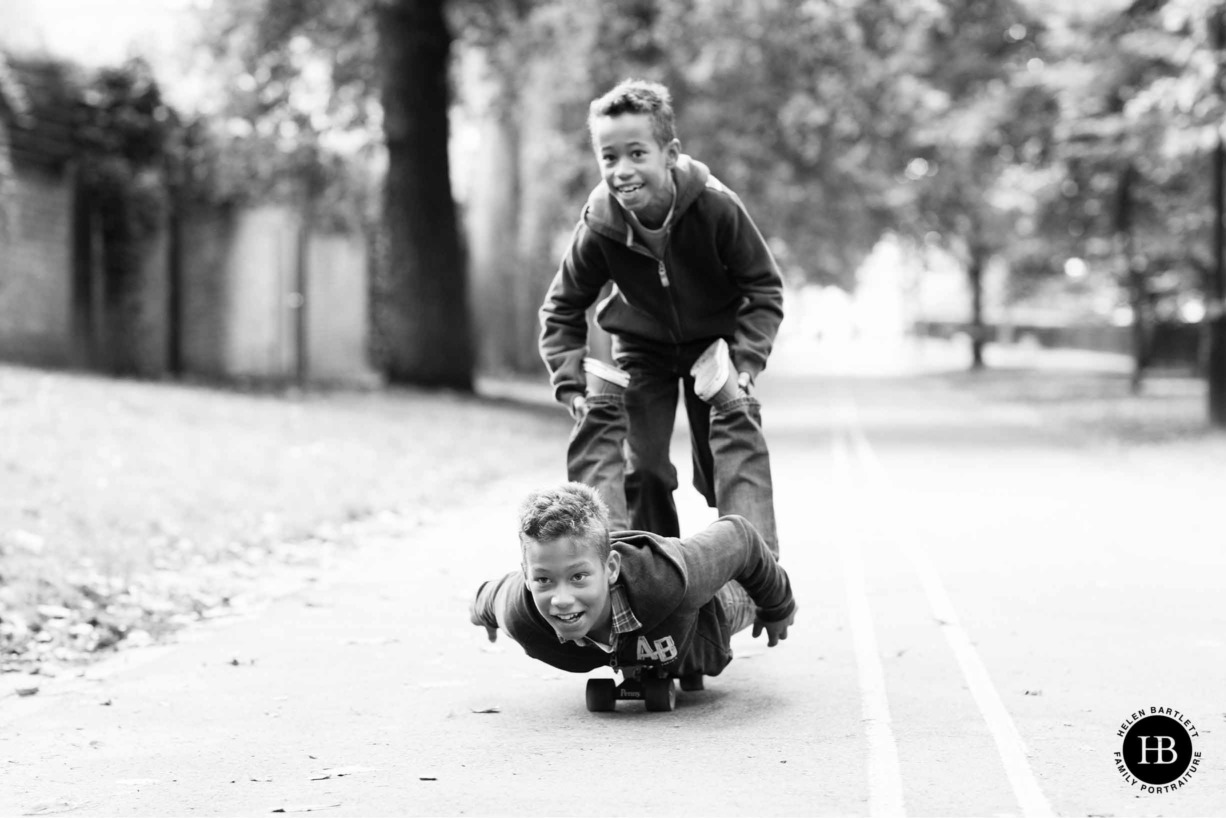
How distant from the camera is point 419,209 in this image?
21.7m

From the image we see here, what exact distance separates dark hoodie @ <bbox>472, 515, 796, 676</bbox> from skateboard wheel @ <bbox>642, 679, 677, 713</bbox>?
0.06 metres

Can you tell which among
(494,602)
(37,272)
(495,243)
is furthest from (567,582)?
(495,243)

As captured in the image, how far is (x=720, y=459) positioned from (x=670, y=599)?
1.01 m

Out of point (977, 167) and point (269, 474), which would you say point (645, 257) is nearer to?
point (269, 474)

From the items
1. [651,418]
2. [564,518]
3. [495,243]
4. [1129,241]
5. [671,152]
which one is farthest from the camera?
[495,243]

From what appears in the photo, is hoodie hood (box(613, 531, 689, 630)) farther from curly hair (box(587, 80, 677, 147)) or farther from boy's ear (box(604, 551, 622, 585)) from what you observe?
curly hair (box(587, 80, 677, 147))

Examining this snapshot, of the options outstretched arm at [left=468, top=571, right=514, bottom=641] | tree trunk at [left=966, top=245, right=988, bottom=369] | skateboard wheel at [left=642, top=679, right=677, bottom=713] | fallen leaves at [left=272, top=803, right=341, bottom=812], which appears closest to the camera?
fallen leaves at [left=272, top=803, right=341, bottom=812]

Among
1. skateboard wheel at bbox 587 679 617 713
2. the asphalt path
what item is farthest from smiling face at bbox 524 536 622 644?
skateboard wheel at bbox 587 679 617 713

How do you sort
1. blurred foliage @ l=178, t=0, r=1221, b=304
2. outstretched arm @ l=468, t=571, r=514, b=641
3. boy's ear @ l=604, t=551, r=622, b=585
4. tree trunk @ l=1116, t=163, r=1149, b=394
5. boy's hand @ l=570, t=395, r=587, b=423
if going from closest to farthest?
Result: boy's ear @ l=604, t=551, r=622, b=585 → outstretched arm @ l=468, t=571, r=514, b=641 → boy's hand @ l=570, t=395, r=587, b=423 → blurred foliage @ l=178, t=0, r=1221, b=304 → tree trunk @ l=1116, t=163, r=1149, b=394

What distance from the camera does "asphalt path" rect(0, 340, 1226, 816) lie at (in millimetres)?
4582

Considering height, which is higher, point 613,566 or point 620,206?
point 620,206

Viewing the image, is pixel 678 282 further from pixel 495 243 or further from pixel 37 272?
pixel 495 243

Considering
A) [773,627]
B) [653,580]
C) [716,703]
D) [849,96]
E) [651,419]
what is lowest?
[716,703]

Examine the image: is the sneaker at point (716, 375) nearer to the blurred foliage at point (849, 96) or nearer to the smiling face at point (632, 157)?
the smiling face at point (632, 157)
